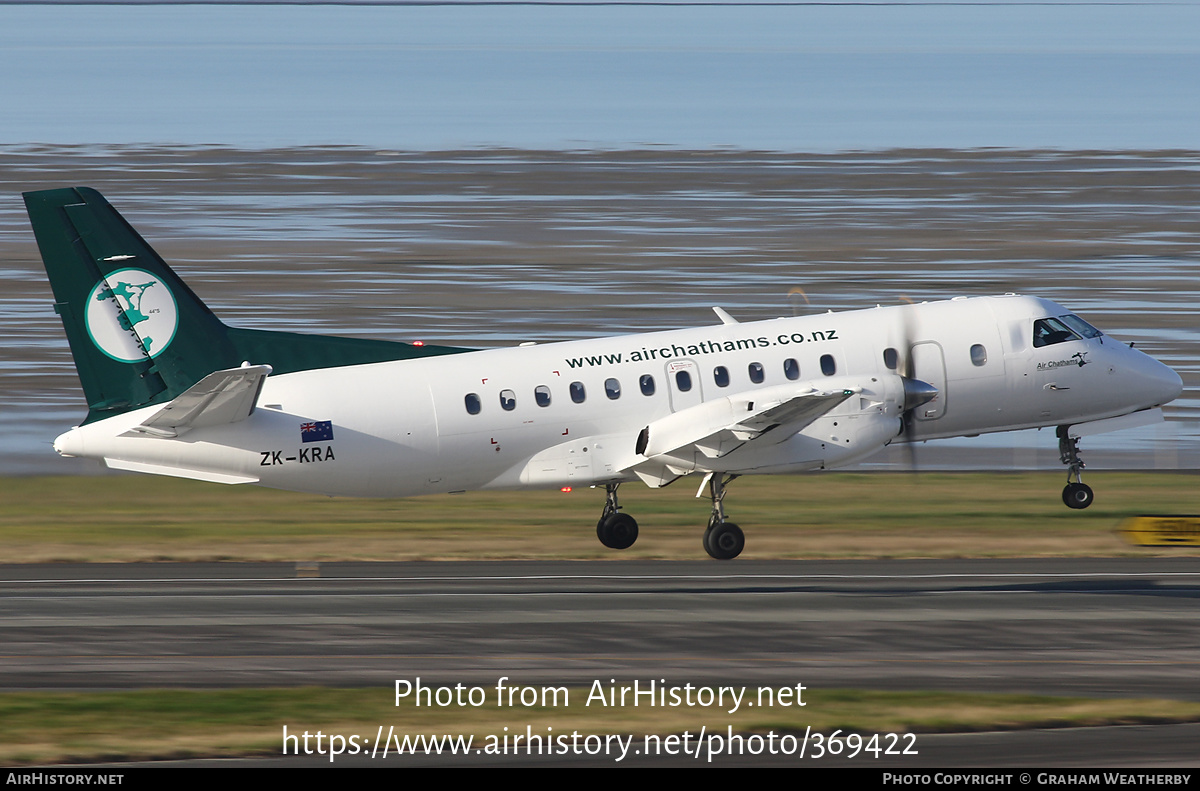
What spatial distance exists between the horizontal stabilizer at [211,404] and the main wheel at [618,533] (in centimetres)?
790

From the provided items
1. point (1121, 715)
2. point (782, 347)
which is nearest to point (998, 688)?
point (1121, 715)

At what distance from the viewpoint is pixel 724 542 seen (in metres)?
31.6

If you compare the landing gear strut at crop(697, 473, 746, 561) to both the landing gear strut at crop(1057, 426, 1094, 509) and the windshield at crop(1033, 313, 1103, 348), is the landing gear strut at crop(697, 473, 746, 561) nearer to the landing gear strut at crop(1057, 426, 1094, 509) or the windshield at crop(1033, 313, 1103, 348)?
the windshield at crop(1033, 313, 1103, 348)

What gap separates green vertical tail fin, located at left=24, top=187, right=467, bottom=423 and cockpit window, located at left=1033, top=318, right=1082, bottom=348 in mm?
13599

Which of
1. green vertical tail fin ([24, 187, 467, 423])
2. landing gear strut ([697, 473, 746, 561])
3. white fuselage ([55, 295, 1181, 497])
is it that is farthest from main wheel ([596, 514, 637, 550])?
green vertical tail fin ([24, 187, 467, 423])

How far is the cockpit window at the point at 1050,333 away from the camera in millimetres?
33156

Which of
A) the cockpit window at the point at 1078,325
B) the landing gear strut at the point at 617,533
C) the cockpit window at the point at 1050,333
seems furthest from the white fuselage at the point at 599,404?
the landing gear strut at the point at 617,533

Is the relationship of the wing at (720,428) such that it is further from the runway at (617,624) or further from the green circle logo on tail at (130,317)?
the green circle logo on tail at (130,317)

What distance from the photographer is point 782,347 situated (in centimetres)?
3166

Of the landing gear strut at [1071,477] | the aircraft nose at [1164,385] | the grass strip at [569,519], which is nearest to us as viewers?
the aircraft nose at [1164,385]

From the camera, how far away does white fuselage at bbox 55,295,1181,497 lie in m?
29.6

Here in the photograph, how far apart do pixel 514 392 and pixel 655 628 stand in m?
5.99
